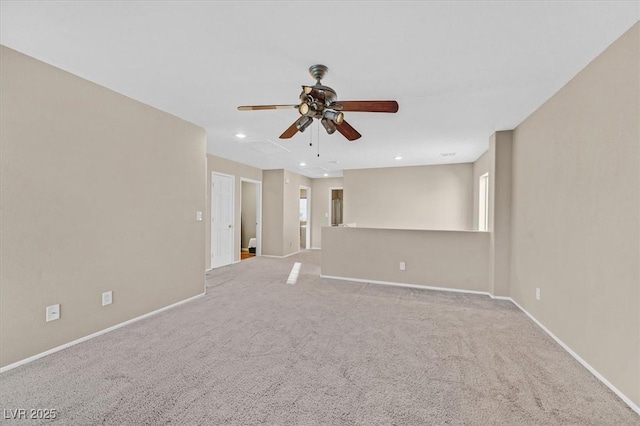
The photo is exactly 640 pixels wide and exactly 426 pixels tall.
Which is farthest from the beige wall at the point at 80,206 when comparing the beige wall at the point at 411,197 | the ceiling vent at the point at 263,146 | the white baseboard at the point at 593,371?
the beige wall at the point at 411,197

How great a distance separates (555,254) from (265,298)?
337 centimetres

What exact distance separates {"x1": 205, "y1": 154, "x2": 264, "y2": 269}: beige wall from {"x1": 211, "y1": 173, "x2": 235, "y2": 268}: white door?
0.12m

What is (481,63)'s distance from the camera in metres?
2.24

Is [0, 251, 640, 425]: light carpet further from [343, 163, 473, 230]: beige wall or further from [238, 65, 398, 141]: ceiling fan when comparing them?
[343, 163, 473, 230]: beige wall

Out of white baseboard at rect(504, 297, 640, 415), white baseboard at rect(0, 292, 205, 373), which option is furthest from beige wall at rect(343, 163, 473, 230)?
white baseboard at rect(0, 292, 205, 373)

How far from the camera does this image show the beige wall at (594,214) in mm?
1798

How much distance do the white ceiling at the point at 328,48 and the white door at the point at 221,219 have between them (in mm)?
2850

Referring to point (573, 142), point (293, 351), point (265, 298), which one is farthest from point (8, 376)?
point (573, 142)

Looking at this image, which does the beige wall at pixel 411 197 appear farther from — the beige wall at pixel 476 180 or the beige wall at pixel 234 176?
the beige wall at pixel 234 176

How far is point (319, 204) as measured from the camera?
9.09 metres

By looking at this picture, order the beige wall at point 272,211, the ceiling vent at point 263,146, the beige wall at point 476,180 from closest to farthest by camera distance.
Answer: the ceiling vent at point 263,146
the beige wall at point 476,180
the beige wall at point 272,211

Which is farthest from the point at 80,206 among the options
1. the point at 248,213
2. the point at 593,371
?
the point at 248,213

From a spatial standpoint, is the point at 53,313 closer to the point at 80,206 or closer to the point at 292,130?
the point at 80,206

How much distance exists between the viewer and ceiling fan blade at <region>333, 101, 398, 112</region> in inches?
84.2
